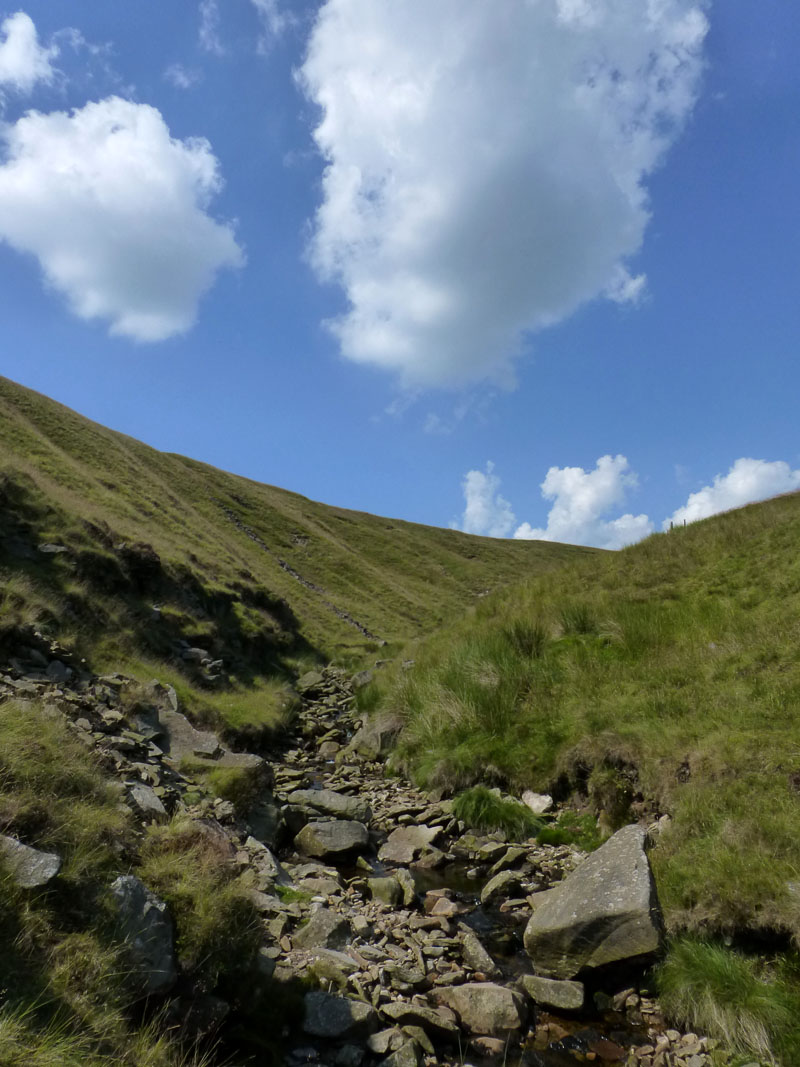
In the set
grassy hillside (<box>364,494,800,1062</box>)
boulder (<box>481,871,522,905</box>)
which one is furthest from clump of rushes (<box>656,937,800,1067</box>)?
boulder (<box>481,871,522,905</box>)

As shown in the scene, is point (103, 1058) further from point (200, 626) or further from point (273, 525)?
point (273, 525)

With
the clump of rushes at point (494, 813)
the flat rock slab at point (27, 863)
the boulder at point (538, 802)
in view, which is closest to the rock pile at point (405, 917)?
the clump of rushes at point (494, 813)

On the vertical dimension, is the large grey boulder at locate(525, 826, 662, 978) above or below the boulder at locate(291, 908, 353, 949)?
above

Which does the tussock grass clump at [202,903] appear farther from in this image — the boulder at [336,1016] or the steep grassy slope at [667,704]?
the steep grassy slope at [667,704]

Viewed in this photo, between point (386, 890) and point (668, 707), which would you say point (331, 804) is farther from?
point (668, 707)

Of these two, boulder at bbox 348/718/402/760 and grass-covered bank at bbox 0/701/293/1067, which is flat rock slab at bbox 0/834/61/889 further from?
boulder at bbox 348/718/402/760

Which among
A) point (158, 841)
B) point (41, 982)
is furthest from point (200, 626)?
point (41, 982)

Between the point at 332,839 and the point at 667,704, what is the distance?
6479 millimetres

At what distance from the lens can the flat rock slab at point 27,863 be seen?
14.0 ft

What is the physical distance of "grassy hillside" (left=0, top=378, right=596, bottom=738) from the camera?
716 inches

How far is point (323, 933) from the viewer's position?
21.6 feet

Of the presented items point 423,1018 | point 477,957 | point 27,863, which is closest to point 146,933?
point 27,863

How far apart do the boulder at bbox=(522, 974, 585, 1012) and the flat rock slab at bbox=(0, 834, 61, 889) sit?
195 inches

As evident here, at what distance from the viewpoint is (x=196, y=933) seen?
4996mm
